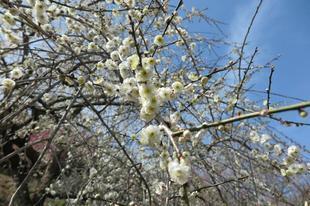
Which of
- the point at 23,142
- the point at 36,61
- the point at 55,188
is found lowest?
the point at 55,188

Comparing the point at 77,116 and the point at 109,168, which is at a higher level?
the point at 77,116

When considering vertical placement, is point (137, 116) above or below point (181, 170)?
above

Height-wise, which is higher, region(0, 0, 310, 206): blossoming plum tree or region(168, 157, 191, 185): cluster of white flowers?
region(0, 0, 310, 206): blossoming plum tree

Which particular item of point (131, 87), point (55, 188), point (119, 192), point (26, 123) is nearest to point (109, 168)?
point (119, 192)

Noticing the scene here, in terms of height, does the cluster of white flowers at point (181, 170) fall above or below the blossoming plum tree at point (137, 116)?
below

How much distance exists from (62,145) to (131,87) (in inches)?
164

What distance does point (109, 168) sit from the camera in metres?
4.79

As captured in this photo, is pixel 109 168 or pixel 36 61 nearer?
pixel 36 61

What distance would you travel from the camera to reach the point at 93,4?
4980mm

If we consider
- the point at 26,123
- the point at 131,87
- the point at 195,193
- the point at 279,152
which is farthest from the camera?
the point at 26,123

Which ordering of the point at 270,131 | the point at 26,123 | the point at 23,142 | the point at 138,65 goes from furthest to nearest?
the point at 23,142 → the point at 26,123 → the point at 270,131 → the point at 138,65

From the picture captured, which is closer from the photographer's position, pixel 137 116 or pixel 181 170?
pixel 181 170

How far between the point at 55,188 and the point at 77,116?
4.03 feet

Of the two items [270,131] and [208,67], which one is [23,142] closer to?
[208,67]
